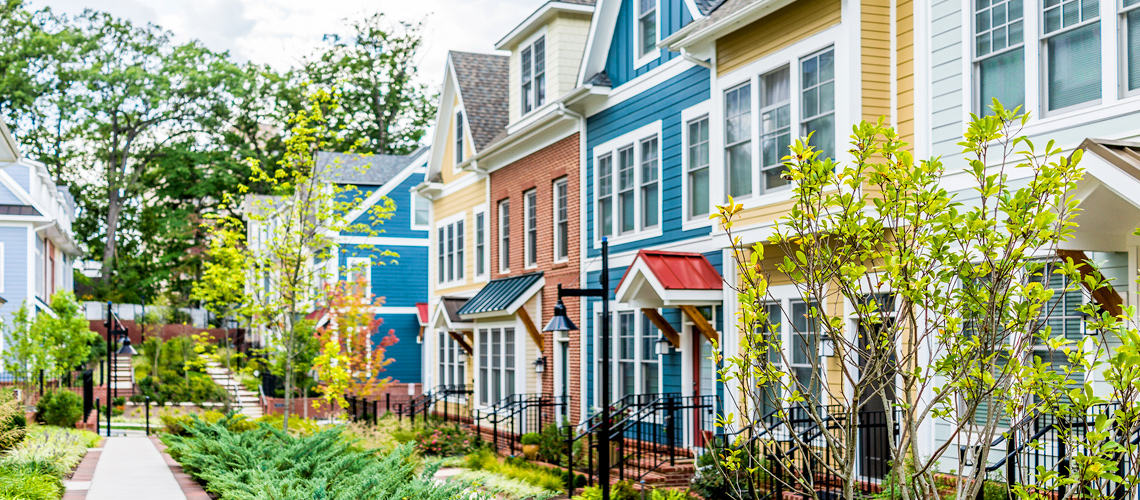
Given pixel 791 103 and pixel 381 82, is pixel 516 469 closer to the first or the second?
pixel 791 103

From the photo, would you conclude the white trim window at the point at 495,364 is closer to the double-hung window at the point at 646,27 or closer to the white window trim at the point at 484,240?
the white window trim at the point at 484,240

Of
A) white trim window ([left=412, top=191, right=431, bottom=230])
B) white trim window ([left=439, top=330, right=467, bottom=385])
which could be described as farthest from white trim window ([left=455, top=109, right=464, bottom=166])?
white trim window ([left=412, top=191, right=431, bottom=230])

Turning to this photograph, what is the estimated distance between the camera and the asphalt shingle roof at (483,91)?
2627 centimetres

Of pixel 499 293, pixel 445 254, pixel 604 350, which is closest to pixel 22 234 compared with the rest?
pixel 445 254

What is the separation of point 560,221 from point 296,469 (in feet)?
33.8

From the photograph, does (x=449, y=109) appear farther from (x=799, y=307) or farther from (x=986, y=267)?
(x=986, y=267)

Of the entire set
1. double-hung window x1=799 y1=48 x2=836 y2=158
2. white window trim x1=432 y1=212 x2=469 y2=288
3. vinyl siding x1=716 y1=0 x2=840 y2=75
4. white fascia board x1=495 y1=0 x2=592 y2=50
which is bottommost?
white window trim x1=432 y1=212 x2=469 y2=288

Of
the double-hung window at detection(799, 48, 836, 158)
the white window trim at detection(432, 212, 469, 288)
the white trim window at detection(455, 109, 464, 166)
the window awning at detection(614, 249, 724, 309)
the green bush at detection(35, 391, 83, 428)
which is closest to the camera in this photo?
the double-hung window at detection(799, 48, 836, 158)

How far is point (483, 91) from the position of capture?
89.6 feet

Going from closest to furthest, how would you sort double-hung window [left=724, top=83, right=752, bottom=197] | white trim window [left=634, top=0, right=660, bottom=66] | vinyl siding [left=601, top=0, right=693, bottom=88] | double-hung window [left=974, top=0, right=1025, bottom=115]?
double-hung window [left=974, top=0, right=1025, bottom=115] < double-hung window [left=724, top=83, right=752, bottom=197] < vinyl siding [left=601, top=0, right=693, bottom=88] < white trim window [left=634, top=0, right=660, bottom=66]

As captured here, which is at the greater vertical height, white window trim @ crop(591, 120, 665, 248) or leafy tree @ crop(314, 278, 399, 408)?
white window trim @ crop(591, 120, 665, 248)

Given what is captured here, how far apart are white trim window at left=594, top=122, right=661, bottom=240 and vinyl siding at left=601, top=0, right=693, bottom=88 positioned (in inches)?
43.2

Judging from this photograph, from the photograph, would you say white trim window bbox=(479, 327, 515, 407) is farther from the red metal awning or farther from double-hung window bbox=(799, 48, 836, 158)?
double-hung window bbox=(799, 48, 836, 158)

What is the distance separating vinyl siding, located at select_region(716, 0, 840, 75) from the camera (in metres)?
13.2
